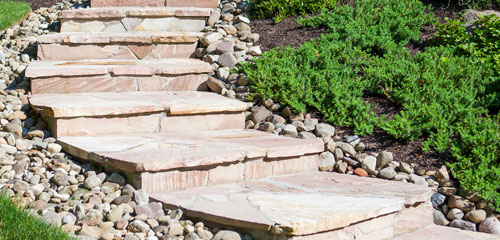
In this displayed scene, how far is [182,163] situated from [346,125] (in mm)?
1705

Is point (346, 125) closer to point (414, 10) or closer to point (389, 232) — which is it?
point (389, 232)

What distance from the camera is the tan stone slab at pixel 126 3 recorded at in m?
6.62

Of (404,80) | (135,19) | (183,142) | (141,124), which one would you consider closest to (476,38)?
(404,80)

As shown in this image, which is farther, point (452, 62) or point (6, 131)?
point (452, 62)

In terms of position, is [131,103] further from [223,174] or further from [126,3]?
[126,3]

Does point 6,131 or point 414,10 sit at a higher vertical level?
point 414,10

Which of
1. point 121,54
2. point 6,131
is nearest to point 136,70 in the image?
point 121,54

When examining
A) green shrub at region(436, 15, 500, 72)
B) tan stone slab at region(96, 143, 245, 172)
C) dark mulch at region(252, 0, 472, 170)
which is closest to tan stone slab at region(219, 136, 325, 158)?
tan stone slab at region(96, 143, 245, 172)

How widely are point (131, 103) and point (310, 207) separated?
71.2 inches

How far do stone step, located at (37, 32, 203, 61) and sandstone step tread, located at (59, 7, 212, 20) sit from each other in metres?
0.26

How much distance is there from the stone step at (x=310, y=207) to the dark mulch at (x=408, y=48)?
1.33 ft

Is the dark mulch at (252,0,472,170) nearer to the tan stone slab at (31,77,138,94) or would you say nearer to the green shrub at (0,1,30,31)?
the tan stone slab at (31,77,138,94)

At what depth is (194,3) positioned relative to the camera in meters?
6.79

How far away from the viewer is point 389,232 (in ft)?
11.0
